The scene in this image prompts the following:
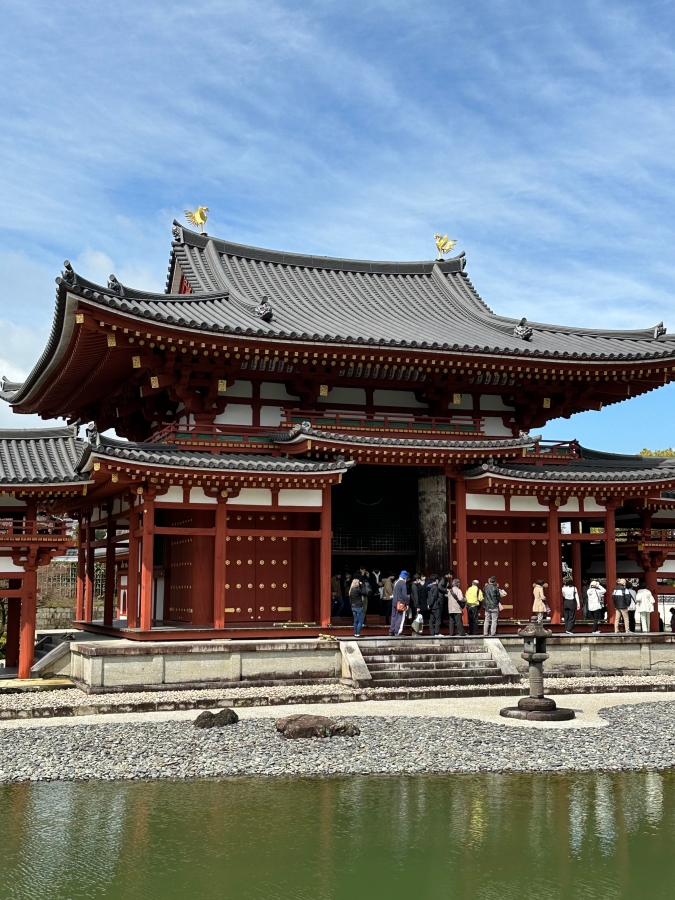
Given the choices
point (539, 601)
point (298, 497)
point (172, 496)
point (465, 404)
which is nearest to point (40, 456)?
point (172, 496)

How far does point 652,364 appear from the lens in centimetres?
2500

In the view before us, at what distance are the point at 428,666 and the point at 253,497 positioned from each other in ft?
18.3

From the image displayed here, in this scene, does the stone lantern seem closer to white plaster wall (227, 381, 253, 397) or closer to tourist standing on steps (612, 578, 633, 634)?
tourist standing on steps (612, 578, 633, 634)

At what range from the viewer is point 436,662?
20.7 m

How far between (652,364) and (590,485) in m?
4.04

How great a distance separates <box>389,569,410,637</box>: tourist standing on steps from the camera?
22.2 meters

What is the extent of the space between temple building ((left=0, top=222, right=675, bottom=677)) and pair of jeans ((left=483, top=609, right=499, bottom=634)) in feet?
4.55

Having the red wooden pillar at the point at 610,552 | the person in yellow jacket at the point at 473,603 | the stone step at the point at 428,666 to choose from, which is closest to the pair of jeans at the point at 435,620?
the person in yellow jacket at the point at 473,603

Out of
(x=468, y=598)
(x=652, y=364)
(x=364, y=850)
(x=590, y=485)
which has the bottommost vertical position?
(x=364, y=850)

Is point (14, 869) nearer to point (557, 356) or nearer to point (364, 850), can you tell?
point (364, 850)

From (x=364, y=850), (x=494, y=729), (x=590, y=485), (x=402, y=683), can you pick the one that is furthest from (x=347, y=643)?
(x=364, y=850)

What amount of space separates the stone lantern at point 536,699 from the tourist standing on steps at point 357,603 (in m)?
5.64

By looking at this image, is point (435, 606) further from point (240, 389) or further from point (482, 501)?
point (240, 389)

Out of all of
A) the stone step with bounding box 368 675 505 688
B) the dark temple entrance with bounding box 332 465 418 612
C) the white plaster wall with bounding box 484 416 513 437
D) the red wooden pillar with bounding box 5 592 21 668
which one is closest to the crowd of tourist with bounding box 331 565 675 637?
the dark temple entrance with bounding box 332 465 418 612
